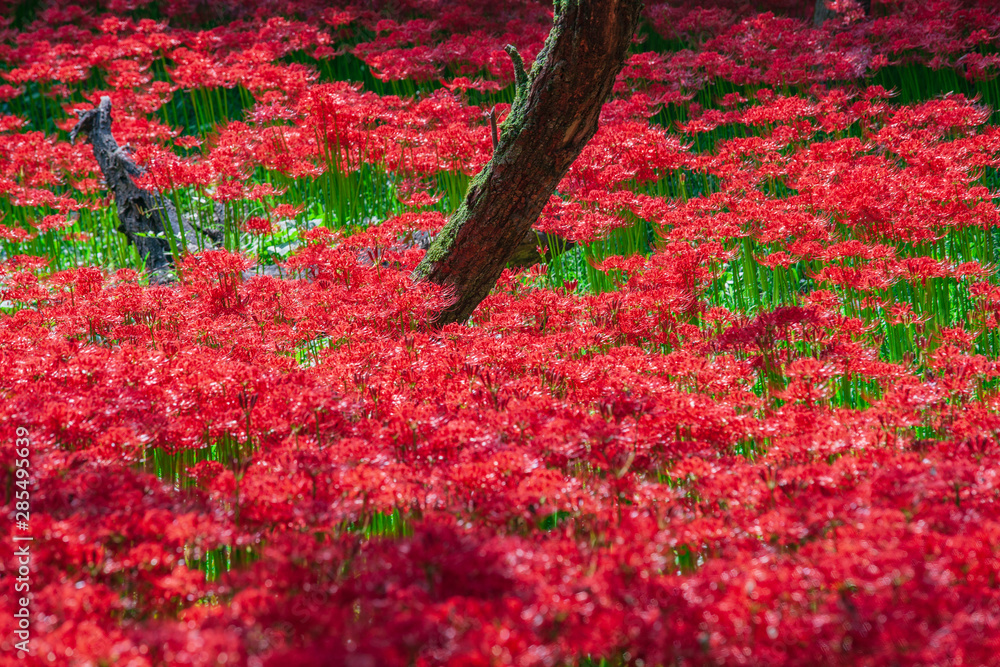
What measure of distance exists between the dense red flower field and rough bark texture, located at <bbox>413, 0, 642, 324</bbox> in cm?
45

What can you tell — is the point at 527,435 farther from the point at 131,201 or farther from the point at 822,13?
the point at 822,13

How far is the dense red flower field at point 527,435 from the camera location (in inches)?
64.4

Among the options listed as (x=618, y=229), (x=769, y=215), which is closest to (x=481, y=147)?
(x=618, y=229)

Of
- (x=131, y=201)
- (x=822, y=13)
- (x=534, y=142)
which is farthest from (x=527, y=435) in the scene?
(x=822, y=13)

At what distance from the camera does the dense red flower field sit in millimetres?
1637

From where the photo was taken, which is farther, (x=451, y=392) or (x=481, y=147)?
(x=481, y=147)

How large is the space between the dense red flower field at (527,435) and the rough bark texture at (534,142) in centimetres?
45

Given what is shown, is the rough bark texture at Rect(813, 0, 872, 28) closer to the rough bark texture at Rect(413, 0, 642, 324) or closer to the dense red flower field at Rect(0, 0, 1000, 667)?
the dense red flower field at Rect(0, 0, 1000, 667)

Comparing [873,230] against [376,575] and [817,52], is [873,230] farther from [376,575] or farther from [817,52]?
[376,575]

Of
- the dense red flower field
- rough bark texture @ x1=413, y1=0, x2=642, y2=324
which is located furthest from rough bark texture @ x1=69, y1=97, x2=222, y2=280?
rough bark texture @ x1=413, y1=0, x2=642, y2=324

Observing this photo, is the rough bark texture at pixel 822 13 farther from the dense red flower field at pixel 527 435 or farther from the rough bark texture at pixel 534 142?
the rough bark texture at pixel 534 142

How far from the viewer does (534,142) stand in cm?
457

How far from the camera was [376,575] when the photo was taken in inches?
71.1

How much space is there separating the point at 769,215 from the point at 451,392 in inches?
131
